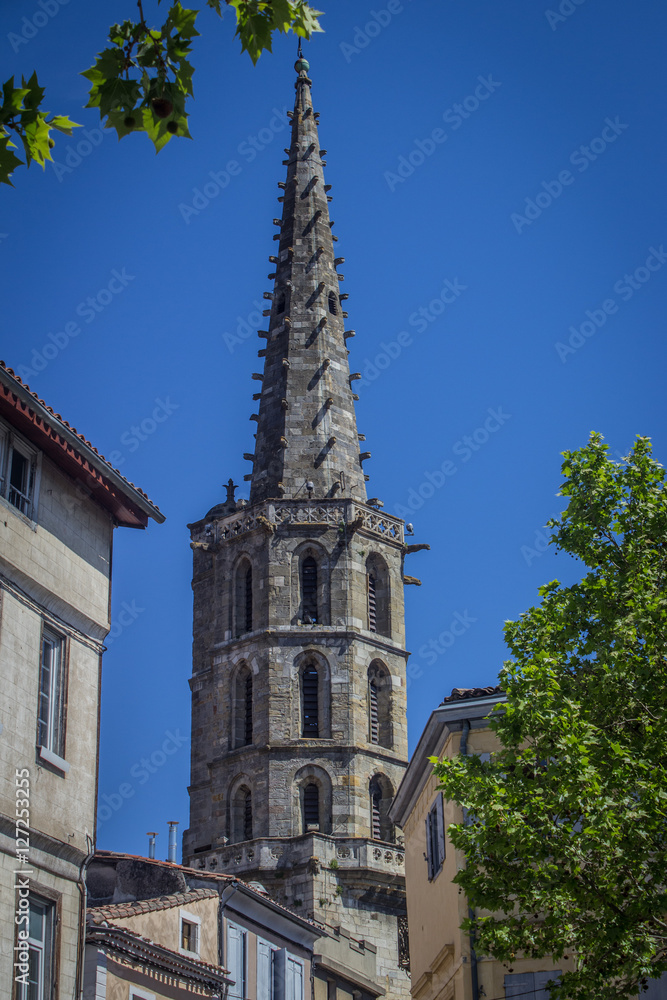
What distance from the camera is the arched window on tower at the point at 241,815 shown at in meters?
48.3

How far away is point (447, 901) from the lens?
24734mm

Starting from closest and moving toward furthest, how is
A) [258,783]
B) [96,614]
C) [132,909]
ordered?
[96,614] < [132,909] < [258,783]

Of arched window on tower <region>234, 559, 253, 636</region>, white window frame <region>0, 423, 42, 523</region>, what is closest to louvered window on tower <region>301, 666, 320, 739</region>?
arched window on tower <region>234, 559, 253, 636</region>

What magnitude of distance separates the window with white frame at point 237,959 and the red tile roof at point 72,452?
9679 millimetres

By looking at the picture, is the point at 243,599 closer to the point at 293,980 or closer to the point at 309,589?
the point at 309,589

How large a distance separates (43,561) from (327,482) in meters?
33.6

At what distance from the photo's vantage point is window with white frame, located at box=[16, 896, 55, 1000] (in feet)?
57.0

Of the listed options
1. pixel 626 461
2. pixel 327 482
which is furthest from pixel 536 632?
pixel 327 482

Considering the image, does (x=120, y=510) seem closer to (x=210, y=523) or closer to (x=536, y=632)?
(x=536, y=632)

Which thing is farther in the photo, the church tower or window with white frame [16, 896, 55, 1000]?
the church tower

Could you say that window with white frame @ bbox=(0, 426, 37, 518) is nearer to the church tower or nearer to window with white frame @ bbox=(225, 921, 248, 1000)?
window with white frame @ bbox=(225, 921, 248, 1000)

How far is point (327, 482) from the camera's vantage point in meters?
52.6

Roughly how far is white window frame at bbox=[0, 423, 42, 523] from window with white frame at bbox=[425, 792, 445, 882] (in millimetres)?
9506

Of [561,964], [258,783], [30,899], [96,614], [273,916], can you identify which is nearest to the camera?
[30,899]
